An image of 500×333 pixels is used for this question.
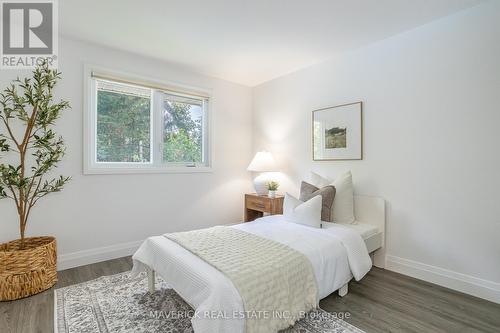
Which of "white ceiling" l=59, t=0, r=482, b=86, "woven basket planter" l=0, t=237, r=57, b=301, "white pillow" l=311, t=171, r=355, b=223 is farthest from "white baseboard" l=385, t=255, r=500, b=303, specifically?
"woven basket planter" l=0, t=237, r=57, b=301

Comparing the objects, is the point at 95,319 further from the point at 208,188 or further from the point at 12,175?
the point at 208,188

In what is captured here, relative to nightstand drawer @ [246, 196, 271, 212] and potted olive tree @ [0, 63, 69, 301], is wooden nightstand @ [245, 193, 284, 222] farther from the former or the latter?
potted olive tree @ [0, 63, 69, 301]

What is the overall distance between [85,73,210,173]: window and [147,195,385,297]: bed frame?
2167 millimetres

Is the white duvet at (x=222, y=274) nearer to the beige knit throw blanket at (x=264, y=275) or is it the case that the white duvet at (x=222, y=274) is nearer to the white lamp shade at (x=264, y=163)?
the beige knit throw blanket at (x=264, y=275)

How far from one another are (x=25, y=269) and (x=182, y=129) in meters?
2.28

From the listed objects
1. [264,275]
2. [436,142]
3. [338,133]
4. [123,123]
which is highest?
[123,123]

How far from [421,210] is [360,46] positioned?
6.26ft

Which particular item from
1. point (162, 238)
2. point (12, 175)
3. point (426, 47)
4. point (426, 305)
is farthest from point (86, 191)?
point (426, 47)

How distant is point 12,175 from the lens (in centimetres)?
213

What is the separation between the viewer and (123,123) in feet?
10.3

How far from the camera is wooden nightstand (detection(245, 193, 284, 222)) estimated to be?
343 cm

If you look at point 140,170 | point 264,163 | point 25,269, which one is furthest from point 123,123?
point 264,163

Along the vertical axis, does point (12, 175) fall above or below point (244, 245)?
above

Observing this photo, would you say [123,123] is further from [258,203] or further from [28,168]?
[258,203]
